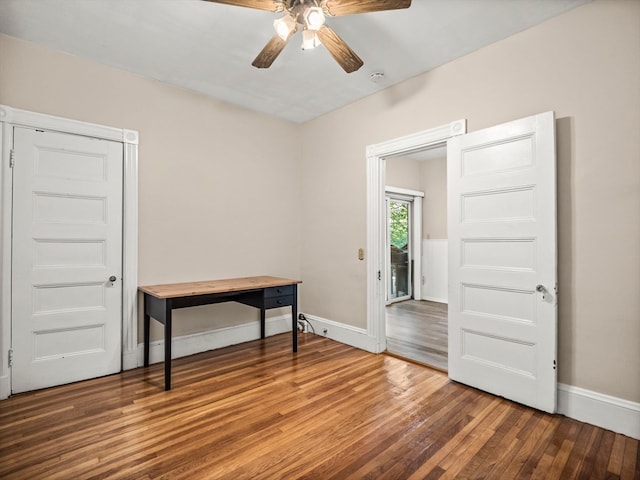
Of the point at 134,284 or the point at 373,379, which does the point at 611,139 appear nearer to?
the point at 373,379

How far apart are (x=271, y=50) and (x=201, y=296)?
210cm

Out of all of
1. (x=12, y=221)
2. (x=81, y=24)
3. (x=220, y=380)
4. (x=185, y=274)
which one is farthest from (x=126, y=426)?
(x=81, y=24)

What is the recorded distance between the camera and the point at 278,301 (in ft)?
11.6

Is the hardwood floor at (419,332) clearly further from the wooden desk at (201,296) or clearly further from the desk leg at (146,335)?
the desk leg at (146,335)

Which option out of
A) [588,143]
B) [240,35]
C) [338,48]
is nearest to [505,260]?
[588,143]

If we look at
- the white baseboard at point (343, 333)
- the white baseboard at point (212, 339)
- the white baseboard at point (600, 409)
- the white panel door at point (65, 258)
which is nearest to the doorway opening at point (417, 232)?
the white baseboard at point (343, 333)

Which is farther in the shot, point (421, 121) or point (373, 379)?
point (421, 121)

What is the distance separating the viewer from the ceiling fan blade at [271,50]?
2.22 m

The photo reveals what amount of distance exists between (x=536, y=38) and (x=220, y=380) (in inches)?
147

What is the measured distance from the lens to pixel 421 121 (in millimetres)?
3271

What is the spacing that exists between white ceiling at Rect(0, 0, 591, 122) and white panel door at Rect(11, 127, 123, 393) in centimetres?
80

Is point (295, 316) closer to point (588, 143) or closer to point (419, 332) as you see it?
point (419, 332)

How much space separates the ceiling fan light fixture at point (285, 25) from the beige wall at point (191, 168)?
1918mm

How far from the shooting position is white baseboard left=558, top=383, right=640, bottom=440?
6.97ft
